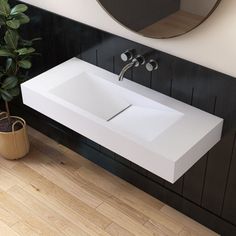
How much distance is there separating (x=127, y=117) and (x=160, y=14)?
0.52 metres

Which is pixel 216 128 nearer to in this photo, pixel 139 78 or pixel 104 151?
pixel 139 78

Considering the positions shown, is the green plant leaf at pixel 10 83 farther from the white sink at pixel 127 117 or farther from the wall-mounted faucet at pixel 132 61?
the wall-mounted faucet at pixel 132 61

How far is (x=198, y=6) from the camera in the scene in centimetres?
184

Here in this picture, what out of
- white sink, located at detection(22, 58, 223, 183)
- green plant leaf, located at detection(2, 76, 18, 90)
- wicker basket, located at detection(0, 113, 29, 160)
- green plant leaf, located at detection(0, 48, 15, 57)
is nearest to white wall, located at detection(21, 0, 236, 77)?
white sink, located at detection(22, 58, 223, 183)

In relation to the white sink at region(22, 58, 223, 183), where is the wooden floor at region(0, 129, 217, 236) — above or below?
below

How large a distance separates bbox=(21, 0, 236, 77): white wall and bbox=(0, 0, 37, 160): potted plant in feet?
1.26

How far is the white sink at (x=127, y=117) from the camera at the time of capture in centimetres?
187

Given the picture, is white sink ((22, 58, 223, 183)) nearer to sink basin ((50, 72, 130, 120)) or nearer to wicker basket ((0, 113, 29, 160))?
sink basin ((50, 72, 130, 120))

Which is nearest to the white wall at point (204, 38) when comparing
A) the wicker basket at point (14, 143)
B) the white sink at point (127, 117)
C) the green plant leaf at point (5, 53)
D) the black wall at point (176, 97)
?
the black wall at point (176, 97)

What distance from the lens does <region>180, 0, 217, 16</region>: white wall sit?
180cm

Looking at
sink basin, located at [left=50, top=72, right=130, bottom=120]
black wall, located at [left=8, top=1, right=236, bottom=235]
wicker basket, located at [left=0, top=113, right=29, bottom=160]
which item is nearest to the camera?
→ black wall, located at [left=8, top=1, right=236, bottom=235]

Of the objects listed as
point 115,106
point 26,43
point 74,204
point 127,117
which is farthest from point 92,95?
point 74,204

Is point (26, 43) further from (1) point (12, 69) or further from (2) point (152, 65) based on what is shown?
(2) point (152, 65)

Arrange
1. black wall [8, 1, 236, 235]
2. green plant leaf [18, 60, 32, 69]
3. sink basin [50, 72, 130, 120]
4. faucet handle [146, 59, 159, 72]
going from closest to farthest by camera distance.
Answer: black wall [8, 1, 236, 235]
faucet handle [146, 59, 159, 72]
sink basin [50, 72, 130, 120]
green plant leaf [18, 60, 32, 69]
